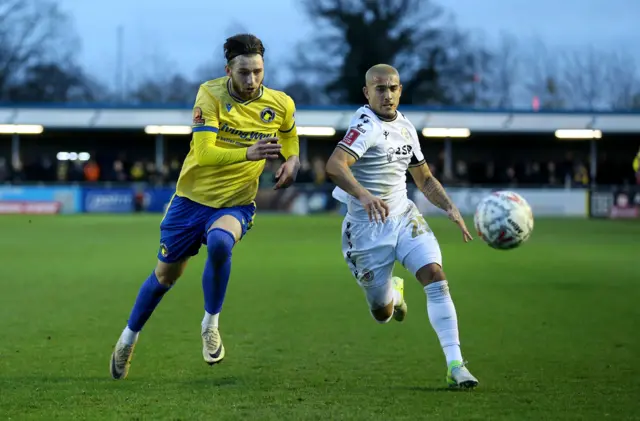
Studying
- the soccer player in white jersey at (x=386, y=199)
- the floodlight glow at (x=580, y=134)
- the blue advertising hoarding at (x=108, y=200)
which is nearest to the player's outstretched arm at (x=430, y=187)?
the soccer player in white jersey at (x=386, y=199)

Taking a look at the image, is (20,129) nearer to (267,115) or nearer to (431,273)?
(267,115)

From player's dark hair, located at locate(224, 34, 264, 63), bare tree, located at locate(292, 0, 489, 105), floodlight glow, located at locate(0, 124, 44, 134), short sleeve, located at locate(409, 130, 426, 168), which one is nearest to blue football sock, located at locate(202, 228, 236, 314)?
player's dark hair, located at locate(224, 34, 264, 63)

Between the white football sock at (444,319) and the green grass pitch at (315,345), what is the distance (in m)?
0.27

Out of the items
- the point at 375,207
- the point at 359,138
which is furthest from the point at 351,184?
the point at 359,138

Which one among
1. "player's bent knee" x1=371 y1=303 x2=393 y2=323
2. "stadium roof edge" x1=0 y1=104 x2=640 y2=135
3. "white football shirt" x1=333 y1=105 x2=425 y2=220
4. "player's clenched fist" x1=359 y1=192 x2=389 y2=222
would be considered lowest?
"player's bent knee" x1=371 y1=303 x2=393 y2=323

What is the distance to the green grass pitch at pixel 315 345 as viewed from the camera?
5895mm

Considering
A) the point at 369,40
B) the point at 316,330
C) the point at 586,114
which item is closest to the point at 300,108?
the point at 586,114

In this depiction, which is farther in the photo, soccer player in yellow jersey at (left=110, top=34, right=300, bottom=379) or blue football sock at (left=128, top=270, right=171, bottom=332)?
blue football sock at (left=128, top=270, right=171, bottom=332)

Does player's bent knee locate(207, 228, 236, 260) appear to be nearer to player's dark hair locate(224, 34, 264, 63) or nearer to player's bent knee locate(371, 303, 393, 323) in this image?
player's dark hair locate(224, 34, 264, 63)

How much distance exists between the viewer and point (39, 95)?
6781cm

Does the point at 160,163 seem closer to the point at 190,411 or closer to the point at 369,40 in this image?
the point at 369,40

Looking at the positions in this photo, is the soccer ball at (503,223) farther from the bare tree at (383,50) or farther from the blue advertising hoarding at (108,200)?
the bare tree at (383,50)

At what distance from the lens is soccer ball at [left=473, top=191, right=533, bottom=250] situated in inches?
277

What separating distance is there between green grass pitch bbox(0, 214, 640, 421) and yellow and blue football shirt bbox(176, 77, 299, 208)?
126 centimetres
